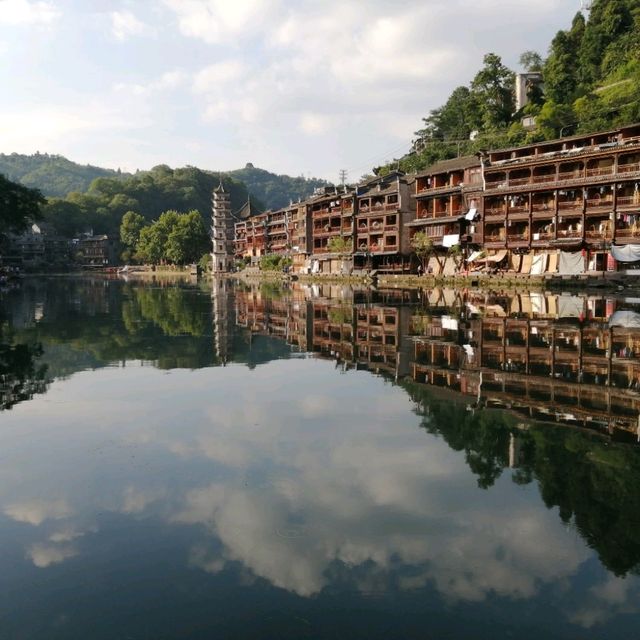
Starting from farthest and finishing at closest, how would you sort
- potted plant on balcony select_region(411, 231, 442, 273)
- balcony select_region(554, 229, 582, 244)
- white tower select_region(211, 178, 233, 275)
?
white tower select_region(211, 178, 233, 275) < potted plant on balcony select_region(411, 231, 442, 273) < balcony select_region(554, 229, 582, 244)

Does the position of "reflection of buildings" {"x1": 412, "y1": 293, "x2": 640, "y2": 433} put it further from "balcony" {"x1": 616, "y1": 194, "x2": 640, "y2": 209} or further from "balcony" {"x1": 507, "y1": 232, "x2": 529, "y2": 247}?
"balcony" {"x1": 507, "y1": 232, "x2": 529, "y2": 247}

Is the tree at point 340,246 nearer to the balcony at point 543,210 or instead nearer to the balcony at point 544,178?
the balcony at point 543,210

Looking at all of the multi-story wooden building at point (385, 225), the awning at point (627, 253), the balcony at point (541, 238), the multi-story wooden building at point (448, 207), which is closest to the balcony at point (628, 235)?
the awning at point (627, 253)

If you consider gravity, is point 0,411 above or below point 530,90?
below

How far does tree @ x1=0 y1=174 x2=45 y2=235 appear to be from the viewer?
2813 inches

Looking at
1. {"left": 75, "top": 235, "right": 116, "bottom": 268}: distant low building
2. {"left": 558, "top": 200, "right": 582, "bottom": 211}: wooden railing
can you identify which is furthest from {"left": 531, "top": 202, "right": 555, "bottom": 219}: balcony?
{"left": 75, "top": 235, "right": 116, "bottom": 268}: distant low building

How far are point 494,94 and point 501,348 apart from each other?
87.1m

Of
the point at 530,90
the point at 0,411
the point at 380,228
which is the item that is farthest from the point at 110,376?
the point at 530,90

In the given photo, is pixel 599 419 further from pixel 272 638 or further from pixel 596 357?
pixel 272 638

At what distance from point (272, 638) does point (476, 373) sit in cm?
1202

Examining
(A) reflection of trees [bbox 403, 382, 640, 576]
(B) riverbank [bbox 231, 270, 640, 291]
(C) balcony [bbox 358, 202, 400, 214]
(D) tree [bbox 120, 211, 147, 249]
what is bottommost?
(A) reflection of trees [bbox 403, 382, 640, 576]

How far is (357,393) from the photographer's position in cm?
1452

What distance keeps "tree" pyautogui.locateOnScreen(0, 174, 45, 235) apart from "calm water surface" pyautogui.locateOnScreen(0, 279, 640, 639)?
206 feet

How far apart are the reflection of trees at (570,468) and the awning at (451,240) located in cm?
5708
